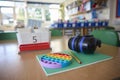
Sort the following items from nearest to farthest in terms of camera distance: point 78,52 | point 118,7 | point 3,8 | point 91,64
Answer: point 91,64 → point 78,52 → point 118,7 → point 3,8

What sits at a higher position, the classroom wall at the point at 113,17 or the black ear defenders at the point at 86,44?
the classroom wall at the point at 113,17

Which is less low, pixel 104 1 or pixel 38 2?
pixel 38 2

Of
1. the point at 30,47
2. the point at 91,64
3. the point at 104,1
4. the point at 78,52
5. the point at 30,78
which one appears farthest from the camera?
the point at 104,1

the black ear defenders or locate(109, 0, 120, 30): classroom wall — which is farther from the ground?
locate(109, 0, 120, 30): classroom wall

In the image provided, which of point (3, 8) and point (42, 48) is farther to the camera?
point (3, 8)

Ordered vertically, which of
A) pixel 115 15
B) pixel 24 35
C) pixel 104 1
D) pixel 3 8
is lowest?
pixel 24 35

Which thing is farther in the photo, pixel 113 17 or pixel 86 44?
pixel 113 17

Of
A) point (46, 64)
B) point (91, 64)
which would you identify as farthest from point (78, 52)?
point (46, 64)

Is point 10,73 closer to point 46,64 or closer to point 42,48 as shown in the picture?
point 46,64

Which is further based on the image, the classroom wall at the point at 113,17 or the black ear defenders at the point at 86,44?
the classroom wall at the point at 113,17

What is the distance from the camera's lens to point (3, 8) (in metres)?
6.37

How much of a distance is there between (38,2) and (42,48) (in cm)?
627

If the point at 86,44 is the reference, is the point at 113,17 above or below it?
above

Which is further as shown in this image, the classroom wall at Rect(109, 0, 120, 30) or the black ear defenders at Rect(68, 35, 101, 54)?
the classroom wall at Rect(109, 0, 120, 30)
